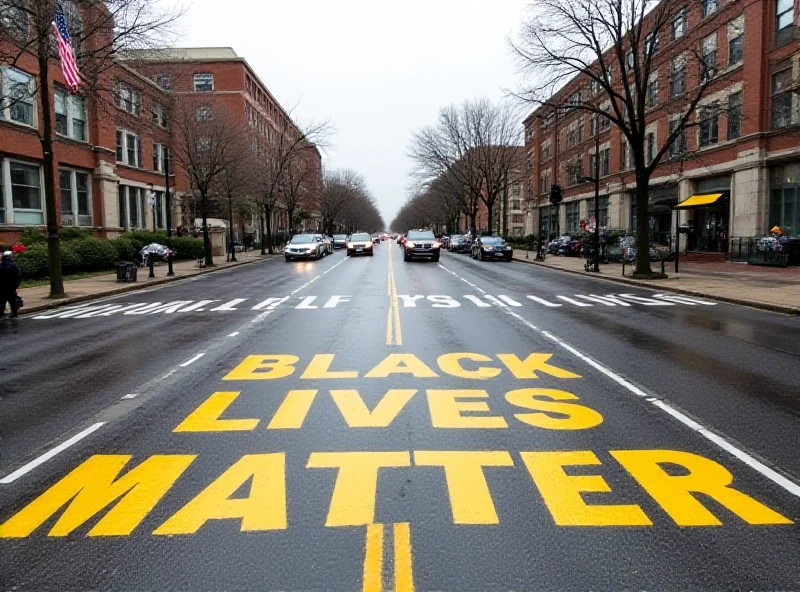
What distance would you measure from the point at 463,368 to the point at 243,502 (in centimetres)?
451

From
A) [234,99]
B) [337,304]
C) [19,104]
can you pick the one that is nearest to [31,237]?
[19,104]

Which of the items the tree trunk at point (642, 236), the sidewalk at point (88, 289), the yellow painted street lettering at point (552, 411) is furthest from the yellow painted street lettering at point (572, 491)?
the tree trunk at point (642, 236)

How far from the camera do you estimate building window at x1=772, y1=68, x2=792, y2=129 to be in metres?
26.7

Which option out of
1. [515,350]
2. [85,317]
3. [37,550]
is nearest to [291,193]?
[85,317]

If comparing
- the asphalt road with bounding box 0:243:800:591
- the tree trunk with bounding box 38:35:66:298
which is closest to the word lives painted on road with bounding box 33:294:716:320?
the tree trunk with bounding box 38:35:66:298

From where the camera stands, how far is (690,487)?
14.4 feet

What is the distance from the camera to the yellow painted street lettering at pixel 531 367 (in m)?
7.87

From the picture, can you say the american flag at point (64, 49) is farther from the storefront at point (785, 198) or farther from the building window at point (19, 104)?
the storefront at point (785, 198)

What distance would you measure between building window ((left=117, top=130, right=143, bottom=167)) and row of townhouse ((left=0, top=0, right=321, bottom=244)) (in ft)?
0.21

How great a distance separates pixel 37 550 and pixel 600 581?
121 inches

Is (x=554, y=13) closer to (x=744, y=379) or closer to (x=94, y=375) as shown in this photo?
(x=744, y=379)

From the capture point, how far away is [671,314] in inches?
556

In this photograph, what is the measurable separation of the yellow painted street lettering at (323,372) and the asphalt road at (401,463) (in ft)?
0.23

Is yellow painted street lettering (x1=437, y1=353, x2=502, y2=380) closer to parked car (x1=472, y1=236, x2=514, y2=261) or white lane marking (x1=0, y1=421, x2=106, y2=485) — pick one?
white lane marking (x1=0, y1=421, x2=106, y2=485)
